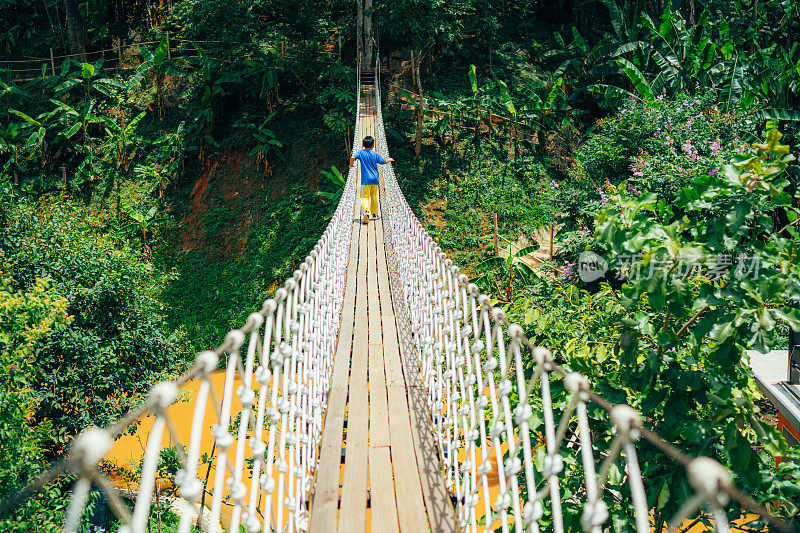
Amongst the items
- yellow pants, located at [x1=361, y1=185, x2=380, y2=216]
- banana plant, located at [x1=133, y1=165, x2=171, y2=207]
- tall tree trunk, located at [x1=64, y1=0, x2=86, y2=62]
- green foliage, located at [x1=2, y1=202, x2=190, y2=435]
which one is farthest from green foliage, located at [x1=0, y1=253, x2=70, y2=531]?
tall tree trunk, located at [x1=64, y1=0, x2=86, y2=62]

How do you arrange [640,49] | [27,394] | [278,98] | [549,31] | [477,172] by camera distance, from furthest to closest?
[549,31], [278,98], [477,172], [640,49], [27,394]

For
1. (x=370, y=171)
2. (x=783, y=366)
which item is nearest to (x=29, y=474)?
(x=370, y=171)

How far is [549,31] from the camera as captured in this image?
1578cm

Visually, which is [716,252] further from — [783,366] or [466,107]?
[466,107]

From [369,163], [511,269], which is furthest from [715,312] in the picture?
[511,269]

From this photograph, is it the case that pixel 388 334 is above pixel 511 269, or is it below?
above

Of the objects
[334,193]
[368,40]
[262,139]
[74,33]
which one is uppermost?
[74,33]

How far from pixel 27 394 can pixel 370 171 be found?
4.50 meters

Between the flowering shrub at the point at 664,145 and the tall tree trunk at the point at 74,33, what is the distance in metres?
14.6

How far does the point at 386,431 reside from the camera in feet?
6.88

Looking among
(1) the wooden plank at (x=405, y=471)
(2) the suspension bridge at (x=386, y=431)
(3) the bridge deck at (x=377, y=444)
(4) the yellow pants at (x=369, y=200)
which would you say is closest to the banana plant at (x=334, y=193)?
(4) the yellow pants at (x=369, y=200)

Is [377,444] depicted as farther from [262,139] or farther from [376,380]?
[262,139]

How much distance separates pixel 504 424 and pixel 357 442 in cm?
60

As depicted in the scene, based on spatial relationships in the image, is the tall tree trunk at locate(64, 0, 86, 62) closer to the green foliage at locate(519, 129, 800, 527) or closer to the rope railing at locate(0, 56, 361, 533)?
the rope railing at locate(0, 56, 361, 533)
